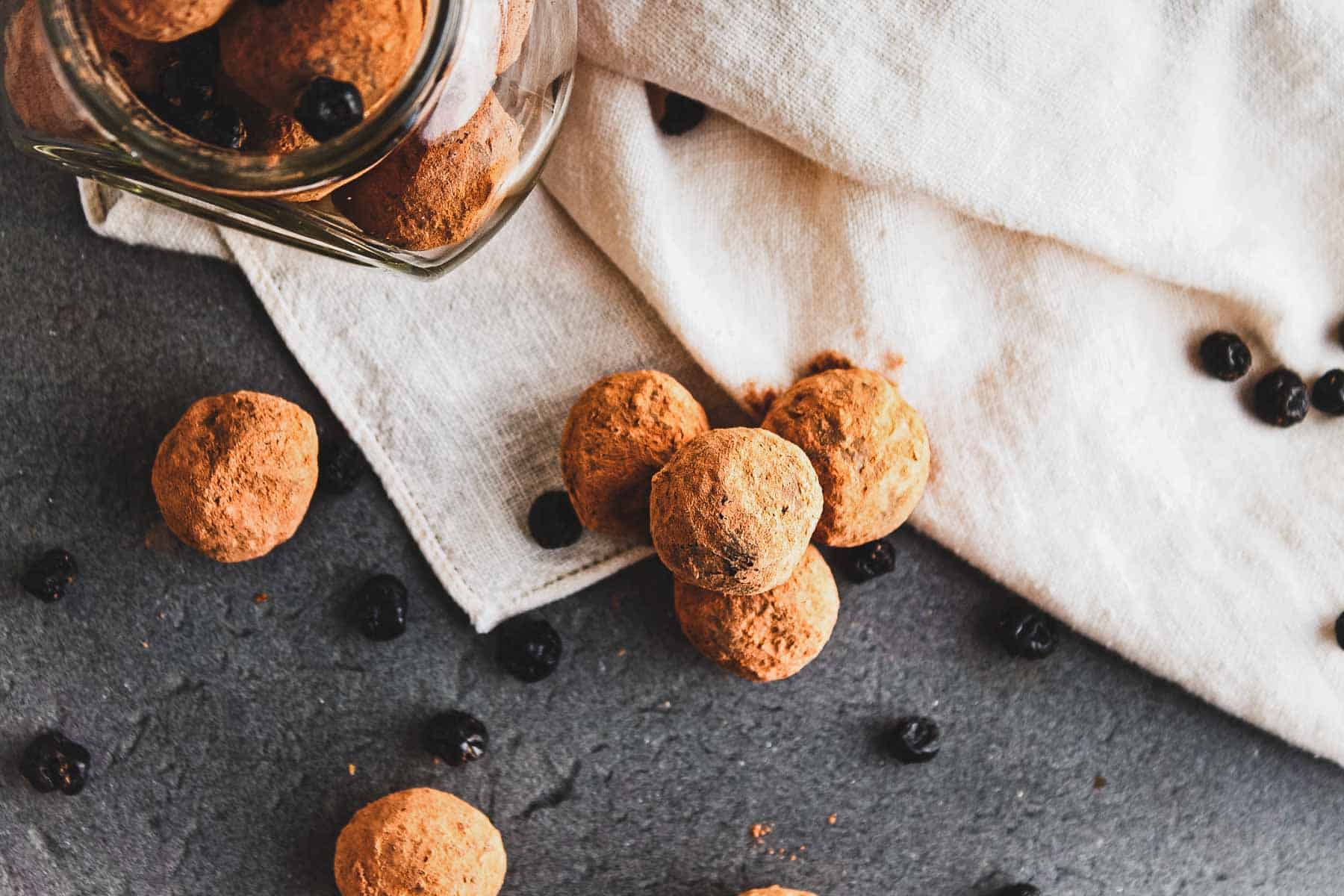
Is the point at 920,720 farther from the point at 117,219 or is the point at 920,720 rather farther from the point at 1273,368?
the point at 117,219

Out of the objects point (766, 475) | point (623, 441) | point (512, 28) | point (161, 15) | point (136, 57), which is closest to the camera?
point (161, 15)

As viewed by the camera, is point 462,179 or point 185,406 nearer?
point 462,179

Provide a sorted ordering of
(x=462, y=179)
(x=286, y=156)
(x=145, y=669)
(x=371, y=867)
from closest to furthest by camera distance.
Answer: (x=286, y=156)
(x=462, y=179)
(x=371, y=867)
(x=145, y=669)

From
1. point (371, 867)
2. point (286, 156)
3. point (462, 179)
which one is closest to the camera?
point (286, 156)

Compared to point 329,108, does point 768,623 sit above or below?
below

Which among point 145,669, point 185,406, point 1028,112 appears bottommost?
point 145,669

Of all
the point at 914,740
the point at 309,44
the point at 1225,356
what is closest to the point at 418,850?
the point at 914,740

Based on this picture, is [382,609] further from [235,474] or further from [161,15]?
[161,15]

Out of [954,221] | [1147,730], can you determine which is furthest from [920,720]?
[954,221]
